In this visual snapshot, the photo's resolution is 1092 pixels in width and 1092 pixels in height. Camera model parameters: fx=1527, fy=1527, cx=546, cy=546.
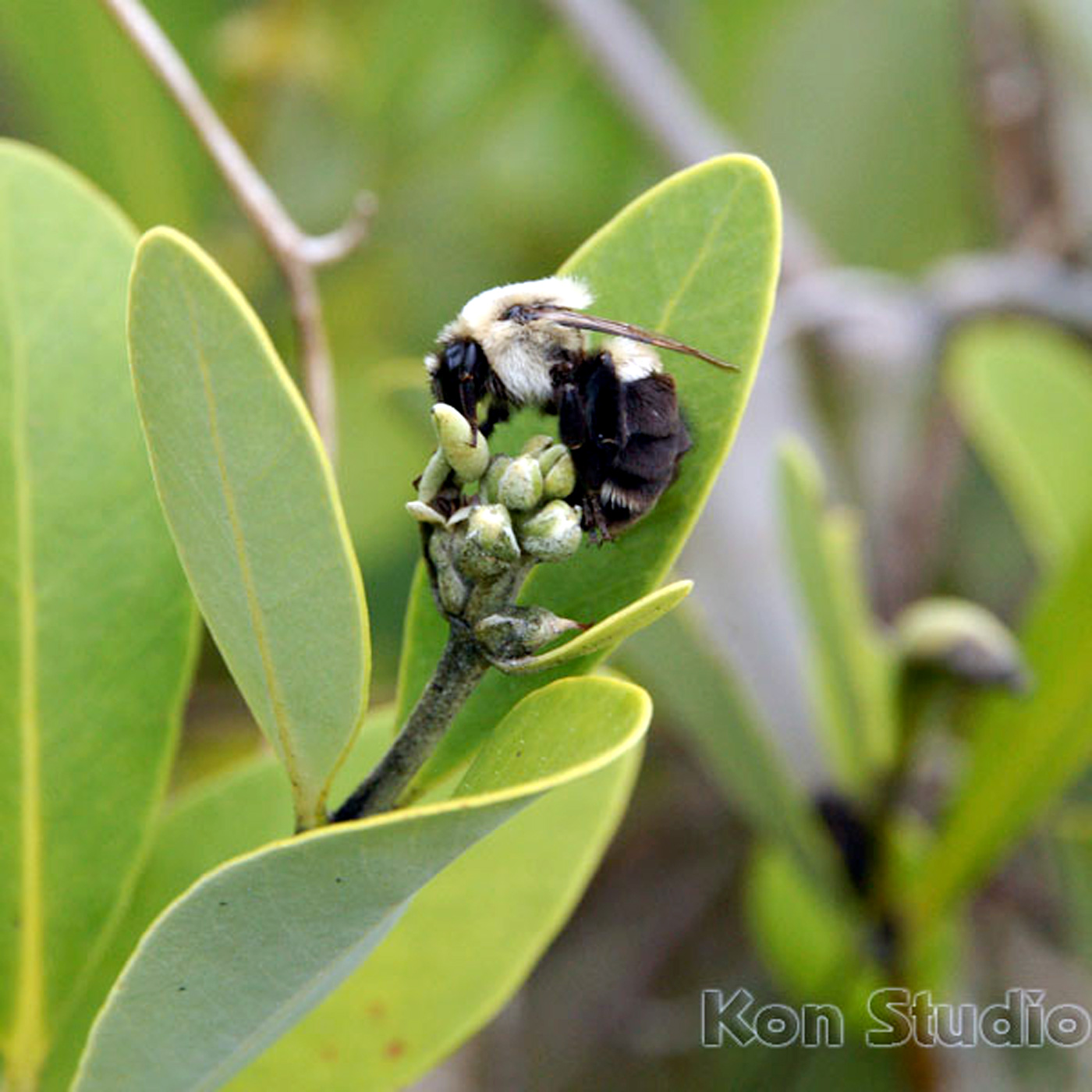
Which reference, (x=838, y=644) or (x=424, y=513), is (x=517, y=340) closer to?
(x=424, y=513)

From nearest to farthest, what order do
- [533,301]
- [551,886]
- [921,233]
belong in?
[533,301] → [551,886] → [921,233]

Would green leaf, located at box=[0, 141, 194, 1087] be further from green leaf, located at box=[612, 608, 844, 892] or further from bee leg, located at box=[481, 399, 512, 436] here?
green leaf, located at box=[612, 608, 844, 892]

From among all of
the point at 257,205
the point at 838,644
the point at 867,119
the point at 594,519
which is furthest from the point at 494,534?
Answer: the point at 867,119

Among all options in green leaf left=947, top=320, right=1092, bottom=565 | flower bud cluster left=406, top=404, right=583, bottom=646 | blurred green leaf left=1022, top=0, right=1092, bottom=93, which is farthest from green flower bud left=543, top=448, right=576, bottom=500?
blurred green leaf left=1022, top=0, right=1092, bottom=93

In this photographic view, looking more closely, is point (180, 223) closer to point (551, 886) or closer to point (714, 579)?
point (714, 579)

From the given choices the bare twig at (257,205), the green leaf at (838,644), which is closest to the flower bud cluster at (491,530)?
the bare twig at (257,205)

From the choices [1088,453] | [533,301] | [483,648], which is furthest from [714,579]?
[483,648]
